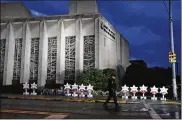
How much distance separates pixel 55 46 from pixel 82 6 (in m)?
8.51

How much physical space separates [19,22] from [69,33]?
8448 mm

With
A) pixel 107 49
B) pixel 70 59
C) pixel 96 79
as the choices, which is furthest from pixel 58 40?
pixel 96 79

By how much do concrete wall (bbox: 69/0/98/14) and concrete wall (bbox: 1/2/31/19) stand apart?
31.8 feet

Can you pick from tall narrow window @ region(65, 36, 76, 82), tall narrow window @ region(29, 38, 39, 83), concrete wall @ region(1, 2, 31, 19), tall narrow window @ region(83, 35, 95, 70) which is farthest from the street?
concrete wall @ region(1, 2, 31, 19)

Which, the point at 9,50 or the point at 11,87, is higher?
the point at 9,50

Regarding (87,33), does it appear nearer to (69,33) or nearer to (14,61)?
(69,33)

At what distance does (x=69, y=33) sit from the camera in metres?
43.5

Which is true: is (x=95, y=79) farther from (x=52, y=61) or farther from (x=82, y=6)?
(x=82, y=6)

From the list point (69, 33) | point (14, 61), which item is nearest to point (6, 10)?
point (14, 61)

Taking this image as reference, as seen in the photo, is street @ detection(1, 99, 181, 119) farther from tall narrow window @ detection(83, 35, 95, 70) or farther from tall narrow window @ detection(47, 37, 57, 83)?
tall narrow window @ detection(47, 37, 57, 83)

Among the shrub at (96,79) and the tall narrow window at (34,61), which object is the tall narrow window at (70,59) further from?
the shrub at (96,79)

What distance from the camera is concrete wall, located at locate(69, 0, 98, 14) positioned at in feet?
156

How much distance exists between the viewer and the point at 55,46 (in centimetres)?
4378

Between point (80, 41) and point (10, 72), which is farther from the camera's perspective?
point (10, 72)
